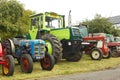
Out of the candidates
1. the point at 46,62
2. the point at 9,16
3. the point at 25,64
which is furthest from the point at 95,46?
the point at 25,64

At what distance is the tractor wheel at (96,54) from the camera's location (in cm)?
2188

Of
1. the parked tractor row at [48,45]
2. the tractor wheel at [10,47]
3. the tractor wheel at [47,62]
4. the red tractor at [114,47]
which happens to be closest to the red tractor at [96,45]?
the parked tractor row at [48,45]

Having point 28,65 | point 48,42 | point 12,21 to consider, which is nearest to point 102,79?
point 28,65

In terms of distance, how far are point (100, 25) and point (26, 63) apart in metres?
23.7

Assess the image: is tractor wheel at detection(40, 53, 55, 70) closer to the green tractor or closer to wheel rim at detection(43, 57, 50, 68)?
wheel rim at detection(43, 57, 50, 68)

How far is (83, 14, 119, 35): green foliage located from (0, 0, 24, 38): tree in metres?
11.5

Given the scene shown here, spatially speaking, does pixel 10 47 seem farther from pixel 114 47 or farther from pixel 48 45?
pixel 114 47

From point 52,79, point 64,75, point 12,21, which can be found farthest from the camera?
point 12,21

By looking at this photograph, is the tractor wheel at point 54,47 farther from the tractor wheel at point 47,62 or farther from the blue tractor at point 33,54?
the tractor wheel at point 47,62

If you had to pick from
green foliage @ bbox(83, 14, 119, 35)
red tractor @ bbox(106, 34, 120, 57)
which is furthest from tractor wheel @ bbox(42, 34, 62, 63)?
green foliage @ bbox(83, 14, 119, 35)

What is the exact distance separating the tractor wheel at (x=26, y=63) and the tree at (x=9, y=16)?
1032cm

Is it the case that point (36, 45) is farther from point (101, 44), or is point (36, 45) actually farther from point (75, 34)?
point (101, 44)

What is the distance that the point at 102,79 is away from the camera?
41.7 ft

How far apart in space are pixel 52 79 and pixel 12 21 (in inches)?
579
